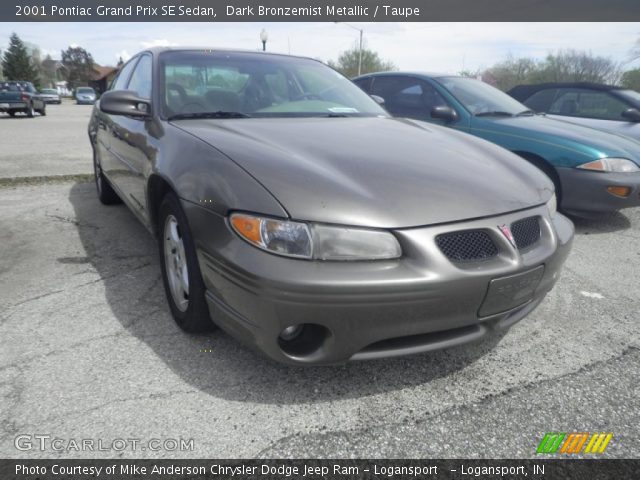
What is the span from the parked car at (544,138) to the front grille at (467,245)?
2946mm

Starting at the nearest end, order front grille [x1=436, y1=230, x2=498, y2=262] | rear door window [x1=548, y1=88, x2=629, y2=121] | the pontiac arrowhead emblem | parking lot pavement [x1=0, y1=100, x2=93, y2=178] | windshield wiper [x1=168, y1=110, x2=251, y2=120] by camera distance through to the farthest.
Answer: front grille [x1=436, y1=230, x2=498, y2=262] → the pontiac arrowhead emblem → windshield wiper [x1=168, y1=110, x2=251, y2=120] → rear door window [x1=548, y1=88, x2=629, y2=121] → parking lot pavement [x1=0, y1=100, x2=93, y2=178]

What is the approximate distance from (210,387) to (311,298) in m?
0.69

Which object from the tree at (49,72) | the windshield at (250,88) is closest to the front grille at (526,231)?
the windshield at (250,88)

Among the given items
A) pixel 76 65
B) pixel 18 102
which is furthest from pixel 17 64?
pixel 18 102

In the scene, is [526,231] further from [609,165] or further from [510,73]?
[510,73]

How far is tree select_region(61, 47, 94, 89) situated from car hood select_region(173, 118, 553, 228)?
293ft

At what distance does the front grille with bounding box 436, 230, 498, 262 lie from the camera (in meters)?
1.75

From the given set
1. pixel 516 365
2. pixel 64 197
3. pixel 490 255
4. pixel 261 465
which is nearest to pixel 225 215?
pixel 261 465

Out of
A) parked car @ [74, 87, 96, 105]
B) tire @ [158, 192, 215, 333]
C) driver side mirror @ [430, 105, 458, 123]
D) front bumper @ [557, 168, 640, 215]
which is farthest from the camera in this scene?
parked car @ [74, 87, 96, 105]

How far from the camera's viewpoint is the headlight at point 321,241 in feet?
5.40

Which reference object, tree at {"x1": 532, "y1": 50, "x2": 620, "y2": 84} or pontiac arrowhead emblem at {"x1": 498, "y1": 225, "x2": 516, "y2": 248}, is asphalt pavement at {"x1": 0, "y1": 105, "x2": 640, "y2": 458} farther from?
tree at {"x1": 532, "y1": 50, "x2": 620, "y2": 84}

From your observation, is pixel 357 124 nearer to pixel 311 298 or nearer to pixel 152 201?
pixel 152 201

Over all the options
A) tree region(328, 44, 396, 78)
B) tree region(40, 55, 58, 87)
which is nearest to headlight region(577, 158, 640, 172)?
tree region(328, 44, 396, 78)

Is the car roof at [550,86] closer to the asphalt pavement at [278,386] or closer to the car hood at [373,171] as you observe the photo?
the asphalt pavement at [278,386]
